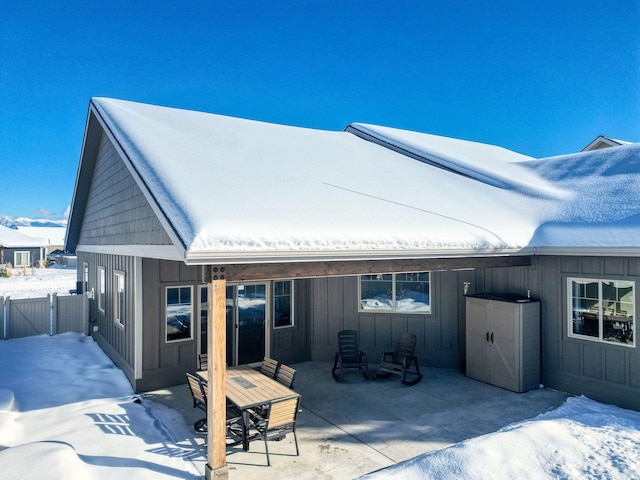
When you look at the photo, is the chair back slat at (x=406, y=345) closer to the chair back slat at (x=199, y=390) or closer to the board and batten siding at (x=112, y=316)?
the chair back slat at (x=199, y=390)

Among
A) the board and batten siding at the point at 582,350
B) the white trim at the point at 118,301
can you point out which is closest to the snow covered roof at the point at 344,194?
the board and batten siding at the point at 582,350

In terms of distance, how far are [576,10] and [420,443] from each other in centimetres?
1415

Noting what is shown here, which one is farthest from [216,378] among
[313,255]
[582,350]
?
[582,350]

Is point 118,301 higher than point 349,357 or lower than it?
higher

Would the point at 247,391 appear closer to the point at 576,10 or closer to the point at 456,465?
the point at 456,465

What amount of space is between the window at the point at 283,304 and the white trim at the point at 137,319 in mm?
2711

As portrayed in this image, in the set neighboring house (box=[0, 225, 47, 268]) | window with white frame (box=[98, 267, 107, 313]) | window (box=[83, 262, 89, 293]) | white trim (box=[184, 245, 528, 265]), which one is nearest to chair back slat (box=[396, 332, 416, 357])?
white trim (box=[184, 245, 528, 265])

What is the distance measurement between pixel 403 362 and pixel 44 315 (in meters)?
9.92

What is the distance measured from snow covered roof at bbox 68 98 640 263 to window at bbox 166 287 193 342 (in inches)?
110

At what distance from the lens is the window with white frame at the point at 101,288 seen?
1052 centimetres

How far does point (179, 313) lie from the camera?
7965 millimetres

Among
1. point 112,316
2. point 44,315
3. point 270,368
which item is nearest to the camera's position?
point 270,368

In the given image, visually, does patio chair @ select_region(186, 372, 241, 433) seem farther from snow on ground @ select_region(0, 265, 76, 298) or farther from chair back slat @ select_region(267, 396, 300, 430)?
snow on ground @ select_region(0, 265, 76, 298)

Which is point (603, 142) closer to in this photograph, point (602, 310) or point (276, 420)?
point (602, 310)
